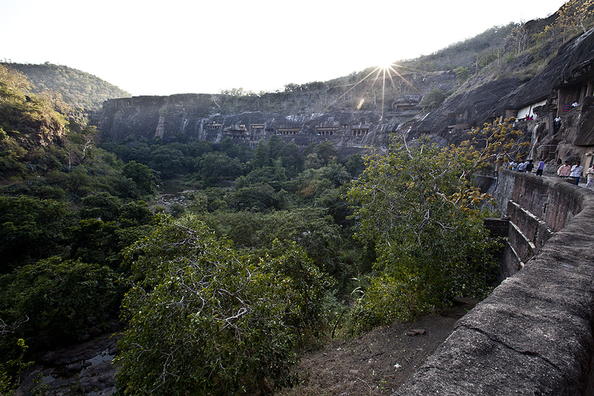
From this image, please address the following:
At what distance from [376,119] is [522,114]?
22215 millimetres

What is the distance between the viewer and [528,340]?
4.75 feet

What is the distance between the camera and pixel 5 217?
48.9ft

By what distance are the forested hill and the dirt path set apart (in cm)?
9073

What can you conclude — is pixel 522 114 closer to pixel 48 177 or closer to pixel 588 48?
pixel 588 48

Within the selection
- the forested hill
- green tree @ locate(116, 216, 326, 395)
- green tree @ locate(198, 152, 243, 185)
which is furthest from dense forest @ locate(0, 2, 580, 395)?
the forested hill

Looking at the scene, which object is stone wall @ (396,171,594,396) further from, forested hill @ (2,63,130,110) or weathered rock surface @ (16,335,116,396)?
forested hill @ (2,63,130,110)

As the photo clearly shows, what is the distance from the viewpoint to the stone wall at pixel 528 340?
1.25 meters

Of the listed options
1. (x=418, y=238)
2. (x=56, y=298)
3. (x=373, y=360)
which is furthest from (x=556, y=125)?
(x=56, y=298)

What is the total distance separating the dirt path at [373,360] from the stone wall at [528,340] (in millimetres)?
3012

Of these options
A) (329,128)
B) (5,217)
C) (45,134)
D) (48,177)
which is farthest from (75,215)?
(329,128)

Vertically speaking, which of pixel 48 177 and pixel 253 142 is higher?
pixel 253 142

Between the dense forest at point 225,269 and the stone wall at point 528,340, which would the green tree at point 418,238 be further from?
the stone wall at point 528,340

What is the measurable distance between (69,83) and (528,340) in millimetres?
123160

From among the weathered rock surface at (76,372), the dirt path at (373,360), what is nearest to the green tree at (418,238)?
the dirt path at (373,360)
